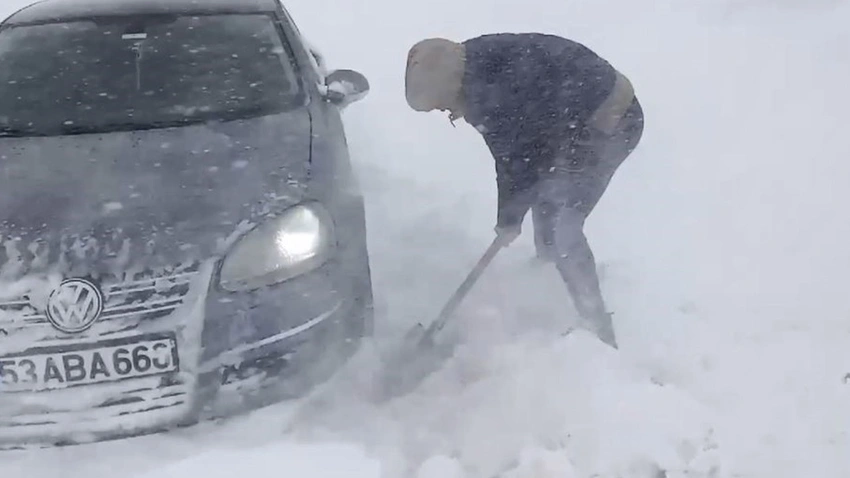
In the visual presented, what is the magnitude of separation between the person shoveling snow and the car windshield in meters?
0.63

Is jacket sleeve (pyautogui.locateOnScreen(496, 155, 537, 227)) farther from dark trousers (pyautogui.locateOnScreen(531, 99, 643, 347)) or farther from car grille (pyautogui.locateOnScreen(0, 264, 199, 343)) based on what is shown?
car grille (pyautogui.locateOnScreen(0, 264, 199, 343))

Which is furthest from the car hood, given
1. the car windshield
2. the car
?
the car windshield

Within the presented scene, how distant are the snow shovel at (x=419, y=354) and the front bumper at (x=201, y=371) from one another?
41 cm

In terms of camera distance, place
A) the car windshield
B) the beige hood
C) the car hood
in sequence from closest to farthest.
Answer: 1. the car hood
2. the beige hood
3. the car windshield

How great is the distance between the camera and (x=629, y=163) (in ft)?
16.5

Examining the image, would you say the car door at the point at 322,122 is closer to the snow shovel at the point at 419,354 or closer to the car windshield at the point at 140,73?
the car windshield at the point at 140,73

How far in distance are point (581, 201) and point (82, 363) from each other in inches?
66.4

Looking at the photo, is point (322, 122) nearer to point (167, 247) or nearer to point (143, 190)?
point (143, 190)

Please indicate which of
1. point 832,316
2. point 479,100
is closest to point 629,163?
point 832,316

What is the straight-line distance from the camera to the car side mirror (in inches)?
126

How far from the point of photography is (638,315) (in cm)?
326

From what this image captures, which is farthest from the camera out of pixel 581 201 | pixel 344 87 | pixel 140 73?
pixel 344 87

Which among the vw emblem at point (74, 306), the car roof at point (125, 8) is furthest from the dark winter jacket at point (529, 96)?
the vw emblem at point (74, 306)

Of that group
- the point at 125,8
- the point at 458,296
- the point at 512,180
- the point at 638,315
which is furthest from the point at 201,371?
the point at 125,8
